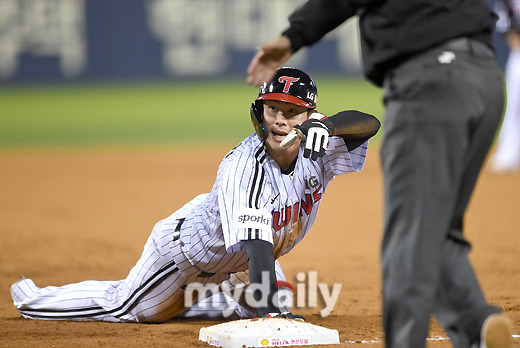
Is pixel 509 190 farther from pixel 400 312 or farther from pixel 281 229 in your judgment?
pixel 400 312

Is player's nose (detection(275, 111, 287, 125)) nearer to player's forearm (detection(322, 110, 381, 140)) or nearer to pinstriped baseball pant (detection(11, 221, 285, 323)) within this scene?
player's forearm (detection(322, 110, 381, 140))

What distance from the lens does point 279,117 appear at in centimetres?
336

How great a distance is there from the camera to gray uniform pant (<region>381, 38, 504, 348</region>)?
193 cm

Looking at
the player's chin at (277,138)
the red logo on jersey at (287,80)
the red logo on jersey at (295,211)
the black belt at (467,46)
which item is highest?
the red logo on jersey at (287,80)

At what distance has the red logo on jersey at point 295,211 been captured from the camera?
10.8ft

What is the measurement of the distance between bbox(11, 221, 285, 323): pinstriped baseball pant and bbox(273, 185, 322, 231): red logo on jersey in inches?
20.9

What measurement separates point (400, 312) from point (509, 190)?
758 centimetres

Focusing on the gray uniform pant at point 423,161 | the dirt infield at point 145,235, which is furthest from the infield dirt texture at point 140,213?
the gray uniform pant at point 423,161

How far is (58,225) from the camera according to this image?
7.40 m

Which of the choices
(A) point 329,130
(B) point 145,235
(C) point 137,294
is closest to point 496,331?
(A) point 329,130

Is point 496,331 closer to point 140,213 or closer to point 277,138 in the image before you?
point 277,138

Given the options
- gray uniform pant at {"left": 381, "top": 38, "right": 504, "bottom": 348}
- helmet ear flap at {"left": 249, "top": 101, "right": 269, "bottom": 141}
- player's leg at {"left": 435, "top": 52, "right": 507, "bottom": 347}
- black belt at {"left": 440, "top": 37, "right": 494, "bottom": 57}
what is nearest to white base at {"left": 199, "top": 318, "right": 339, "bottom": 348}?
helmet ear flap at {"left": 249, "top": 101, "right": 269, "bottom": 141}

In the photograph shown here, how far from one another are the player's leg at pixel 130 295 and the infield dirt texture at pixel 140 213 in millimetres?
86

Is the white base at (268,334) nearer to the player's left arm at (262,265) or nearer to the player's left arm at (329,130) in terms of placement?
the player's left arm at (262,265)
